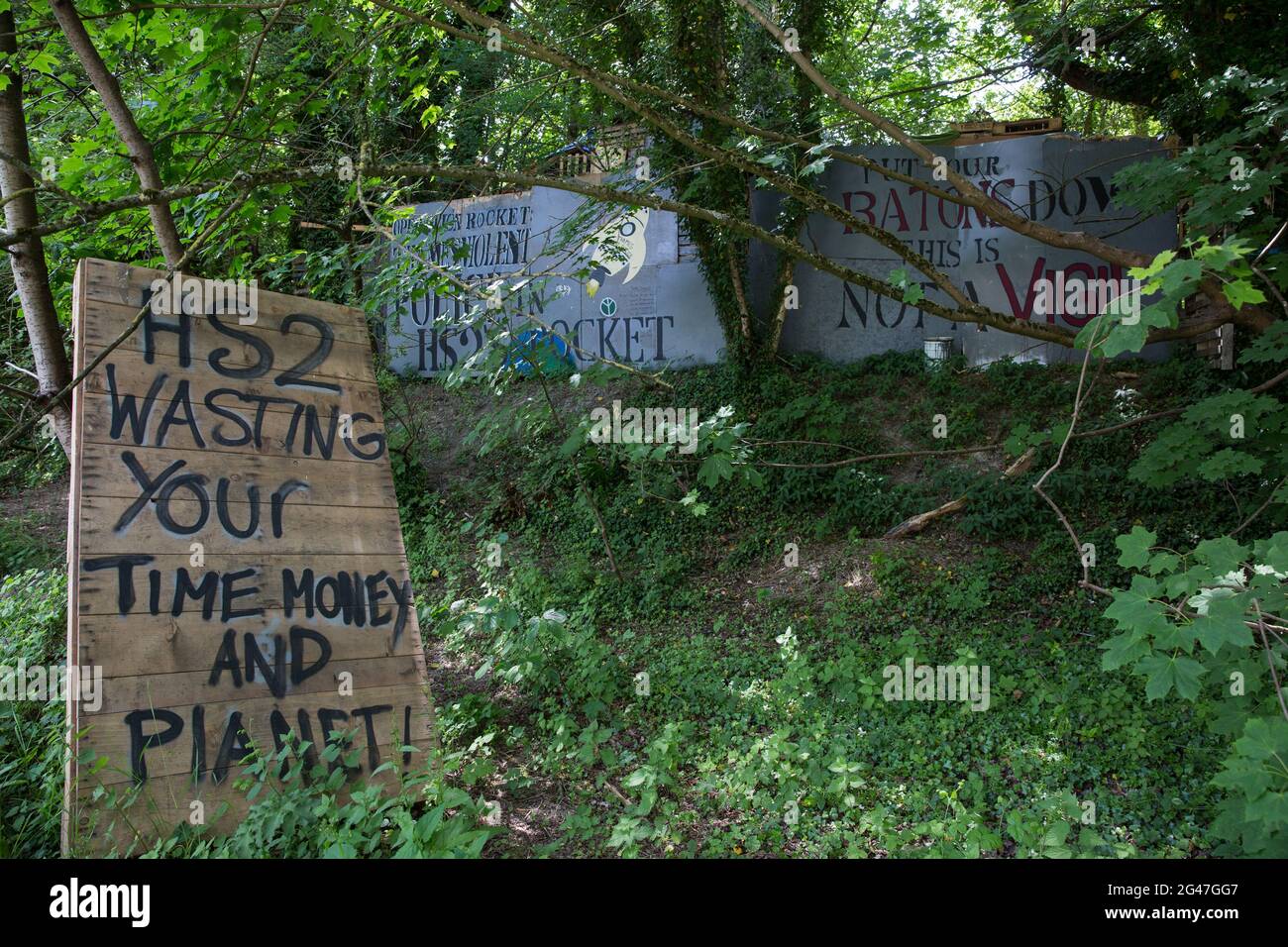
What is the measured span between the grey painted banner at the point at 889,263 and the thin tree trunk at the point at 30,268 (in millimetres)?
3982

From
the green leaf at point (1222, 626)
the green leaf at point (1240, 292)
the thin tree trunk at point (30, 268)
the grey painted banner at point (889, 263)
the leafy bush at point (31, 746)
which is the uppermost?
the grey painted banner at point (889, 263)

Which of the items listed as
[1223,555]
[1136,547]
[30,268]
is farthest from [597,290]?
[1223,555]

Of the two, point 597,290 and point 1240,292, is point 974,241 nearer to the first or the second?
point 597,290

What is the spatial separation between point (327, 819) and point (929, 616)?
15.2 ft

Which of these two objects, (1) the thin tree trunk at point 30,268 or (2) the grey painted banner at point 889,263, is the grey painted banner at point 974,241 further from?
(1) the thin tree trunk at point 30,268

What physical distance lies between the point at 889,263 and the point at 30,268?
8375 millimetres

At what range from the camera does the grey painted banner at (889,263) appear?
9.51 metres

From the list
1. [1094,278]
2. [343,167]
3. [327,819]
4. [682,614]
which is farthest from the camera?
[1094,278]

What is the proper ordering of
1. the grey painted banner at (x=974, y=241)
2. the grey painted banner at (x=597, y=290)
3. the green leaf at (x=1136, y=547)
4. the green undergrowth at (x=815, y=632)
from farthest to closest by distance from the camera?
the grey painted banner at (x=597, y=290) < the grey painted banner at (x=974, y=241) < the green undergrowth at (x=815, y=632) < the green leaf at (x=1136, y=547)

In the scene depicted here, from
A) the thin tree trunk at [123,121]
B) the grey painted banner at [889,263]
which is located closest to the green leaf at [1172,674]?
the thin tree trunk at [123,121]

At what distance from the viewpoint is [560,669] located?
5.64 m

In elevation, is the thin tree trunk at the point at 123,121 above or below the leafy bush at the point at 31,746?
above

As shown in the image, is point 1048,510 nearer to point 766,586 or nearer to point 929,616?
point 929,616
